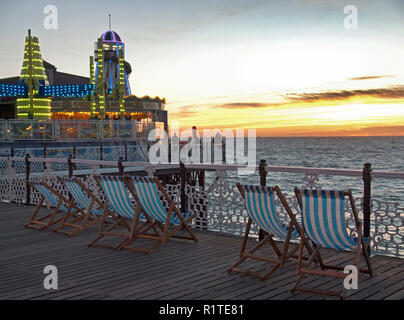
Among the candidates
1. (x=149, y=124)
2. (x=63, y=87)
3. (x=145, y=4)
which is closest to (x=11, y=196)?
(x=145, y=4)

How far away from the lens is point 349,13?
7.75m

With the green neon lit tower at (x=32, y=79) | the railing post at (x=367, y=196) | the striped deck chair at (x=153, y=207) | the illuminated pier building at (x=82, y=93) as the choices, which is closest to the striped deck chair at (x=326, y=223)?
the railing post at (x=367, y=196)

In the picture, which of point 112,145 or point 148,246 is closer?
point 148,246

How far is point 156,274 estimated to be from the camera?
17.6 ft

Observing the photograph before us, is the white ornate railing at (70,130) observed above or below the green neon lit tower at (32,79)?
below

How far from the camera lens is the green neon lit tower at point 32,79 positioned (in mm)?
31128

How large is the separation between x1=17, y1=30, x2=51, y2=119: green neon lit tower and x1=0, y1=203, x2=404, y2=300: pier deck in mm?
26441

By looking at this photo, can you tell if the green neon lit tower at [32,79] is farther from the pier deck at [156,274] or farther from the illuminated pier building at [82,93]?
the pier deck at [156,274]

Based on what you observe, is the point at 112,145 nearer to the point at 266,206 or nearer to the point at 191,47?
the point at 266,206

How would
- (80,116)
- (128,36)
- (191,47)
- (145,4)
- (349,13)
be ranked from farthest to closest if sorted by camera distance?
(128,36)
(191,47)
(80,116)
(145,4)
(349,13)

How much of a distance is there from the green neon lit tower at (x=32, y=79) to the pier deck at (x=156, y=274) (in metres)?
26.4

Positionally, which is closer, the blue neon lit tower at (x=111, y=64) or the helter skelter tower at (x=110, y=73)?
the helter skelter tower at (x=110, y=73)

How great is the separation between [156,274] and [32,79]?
95.7 feet
